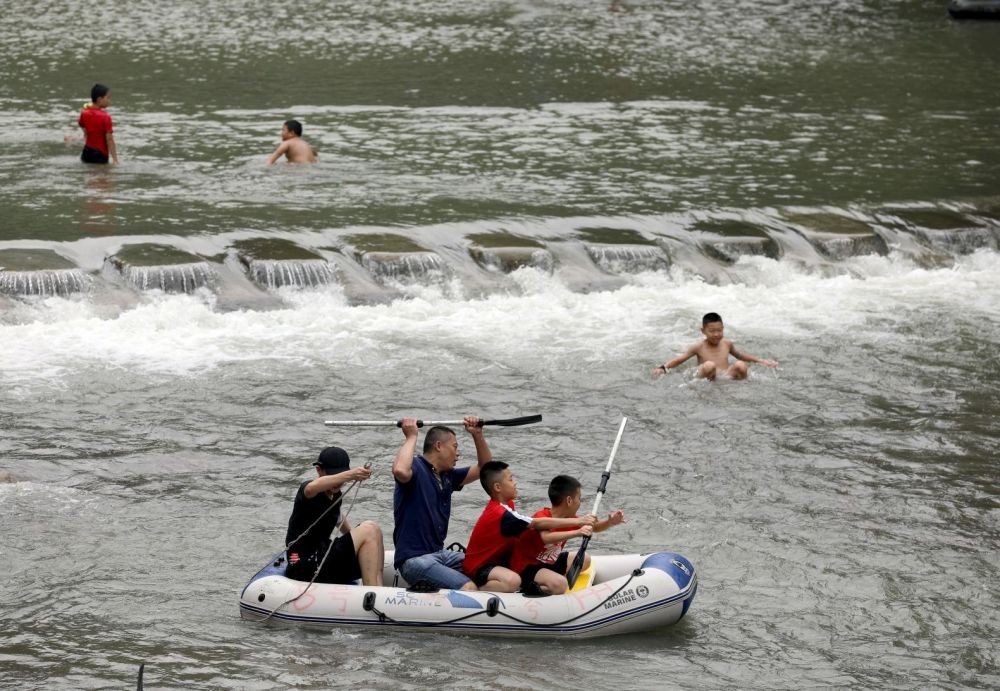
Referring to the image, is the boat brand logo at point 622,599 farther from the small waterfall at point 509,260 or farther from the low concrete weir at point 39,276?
the low concrete weir at point 39,276

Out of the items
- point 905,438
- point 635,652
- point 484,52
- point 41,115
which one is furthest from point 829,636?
point 484,52

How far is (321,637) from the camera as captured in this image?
9273 millimetres

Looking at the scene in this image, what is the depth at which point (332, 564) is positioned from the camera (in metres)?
9.44

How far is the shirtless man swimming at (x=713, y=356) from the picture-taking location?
47.9 ft

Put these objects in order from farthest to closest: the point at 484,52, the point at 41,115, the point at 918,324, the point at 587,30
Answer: the point at 587,30, the point at 484,52, the point at 41,115, the point at 918,324

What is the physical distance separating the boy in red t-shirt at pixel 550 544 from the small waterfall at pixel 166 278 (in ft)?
26.7

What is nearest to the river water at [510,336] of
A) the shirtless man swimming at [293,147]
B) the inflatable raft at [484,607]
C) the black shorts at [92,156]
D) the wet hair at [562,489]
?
the inflatable raft at [484,607]

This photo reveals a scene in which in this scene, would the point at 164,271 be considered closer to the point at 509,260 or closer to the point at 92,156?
the point at 509,260

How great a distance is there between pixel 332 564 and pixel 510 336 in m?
6.80

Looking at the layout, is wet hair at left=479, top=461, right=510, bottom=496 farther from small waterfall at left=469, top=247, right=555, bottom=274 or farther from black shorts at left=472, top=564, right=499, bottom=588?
small waterfall at left=469, top=247, right=555, bottom=274

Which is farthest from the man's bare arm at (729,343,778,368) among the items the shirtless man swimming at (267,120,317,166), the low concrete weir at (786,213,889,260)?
the shirtless man swimming at (267,120,317,166)

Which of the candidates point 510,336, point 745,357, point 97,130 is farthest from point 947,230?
point 97,130

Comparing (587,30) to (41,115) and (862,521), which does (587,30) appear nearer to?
(41,115)

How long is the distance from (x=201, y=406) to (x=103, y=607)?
403 cm
